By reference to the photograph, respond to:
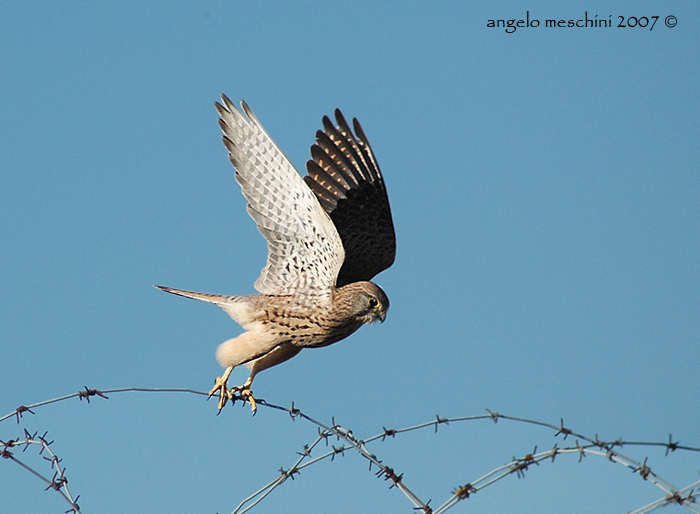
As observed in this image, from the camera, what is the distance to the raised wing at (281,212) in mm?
4988

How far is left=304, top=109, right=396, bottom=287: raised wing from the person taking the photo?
19.1 feet

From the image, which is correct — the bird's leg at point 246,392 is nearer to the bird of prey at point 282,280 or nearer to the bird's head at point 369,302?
the bird of prey at point 282,280

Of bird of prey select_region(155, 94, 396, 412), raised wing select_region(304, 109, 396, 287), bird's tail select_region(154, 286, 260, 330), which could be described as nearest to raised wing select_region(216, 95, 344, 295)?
bird of prey select_region(155, 94, 396, 412)

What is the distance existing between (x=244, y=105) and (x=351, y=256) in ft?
4.48

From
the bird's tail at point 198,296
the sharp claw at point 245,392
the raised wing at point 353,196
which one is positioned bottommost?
the sharp claw at point 245,392

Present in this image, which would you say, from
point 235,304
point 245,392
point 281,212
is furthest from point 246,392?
point 281,212

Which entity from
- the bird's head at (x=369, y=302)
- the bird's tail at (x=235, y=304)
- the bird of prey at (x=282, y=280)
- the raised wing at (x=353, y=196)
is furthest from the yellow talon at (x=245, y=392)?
the raised wing at (x=353, y=196)

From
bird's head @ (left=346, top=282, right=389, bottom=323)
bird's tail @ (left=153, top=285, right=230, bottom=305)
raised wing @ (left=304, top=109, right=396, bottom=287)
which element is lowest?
bird's head @ (left=346, top=282, right=389, bottom=323)

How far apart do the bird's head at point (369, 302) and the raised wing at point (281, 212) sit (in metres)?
0.18

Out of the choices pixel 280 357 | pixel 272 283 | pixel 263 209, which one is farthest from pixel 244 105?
pixel 280 357

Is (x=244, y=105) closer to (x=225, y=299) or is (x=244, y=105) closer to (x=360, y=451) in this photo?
(x=225, y=299)

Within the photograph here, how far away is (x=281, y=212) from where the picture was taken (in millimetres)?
5125

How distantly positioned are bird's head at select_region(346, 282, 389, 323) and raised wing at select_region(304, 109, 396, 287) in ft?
1.54

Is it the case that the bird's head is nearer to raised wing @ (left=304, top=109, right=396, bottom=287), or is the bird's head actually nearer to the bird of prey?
the bird of prey
